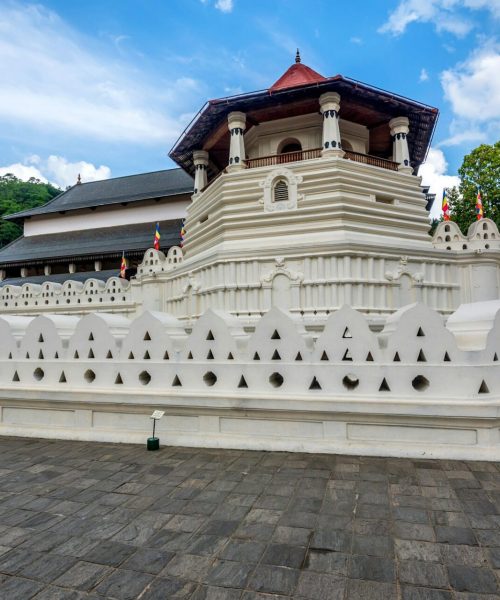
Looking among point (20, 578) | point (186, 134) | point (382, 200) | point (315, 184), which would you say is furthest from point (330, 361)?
point (186, 134)

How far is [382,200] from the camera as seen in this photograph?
1605cm

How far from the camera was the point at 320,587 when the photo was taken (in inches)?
105

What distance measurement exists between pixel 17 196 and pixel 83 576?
69916mm

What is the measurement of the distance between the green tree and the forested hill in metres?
48.6

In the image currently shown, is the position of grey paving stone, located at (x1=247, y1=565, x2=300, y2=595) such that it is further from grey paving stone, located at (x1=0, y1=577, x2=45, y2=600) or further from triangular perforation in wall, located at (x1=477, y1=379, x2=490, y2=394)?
triangular perforation in wall, located at (x1=477, y1=379, x2=490, y2=394)

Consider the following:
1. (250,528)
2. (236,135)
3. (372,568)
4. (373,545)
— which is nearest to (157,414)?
(250,528)

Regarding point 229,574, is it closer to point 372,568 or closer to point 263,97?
point 372,568

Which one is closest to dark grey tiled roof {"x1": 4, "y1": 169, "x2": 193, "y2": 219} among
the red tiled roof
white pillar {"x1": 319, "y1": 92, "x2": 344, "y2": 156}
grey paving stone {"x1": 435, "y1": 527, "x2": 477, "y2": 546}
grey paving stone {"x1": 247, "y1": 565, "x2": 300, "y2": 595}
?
the red tiled roof

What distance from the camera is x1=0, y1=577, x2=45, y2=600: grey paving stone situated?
104 inches

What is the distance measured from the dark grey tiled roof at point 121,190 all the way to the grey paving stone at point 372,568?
27.7m

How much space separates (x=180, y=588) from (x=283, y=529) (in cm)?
107

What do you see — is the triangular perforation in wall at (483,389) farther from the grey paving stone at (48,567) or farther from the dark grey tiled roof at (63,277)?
the dark grey tiled roof at (63,277)

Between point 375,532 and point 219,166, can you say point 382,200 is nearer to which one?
point 219,166

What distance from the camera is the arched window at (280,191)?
15.3m
